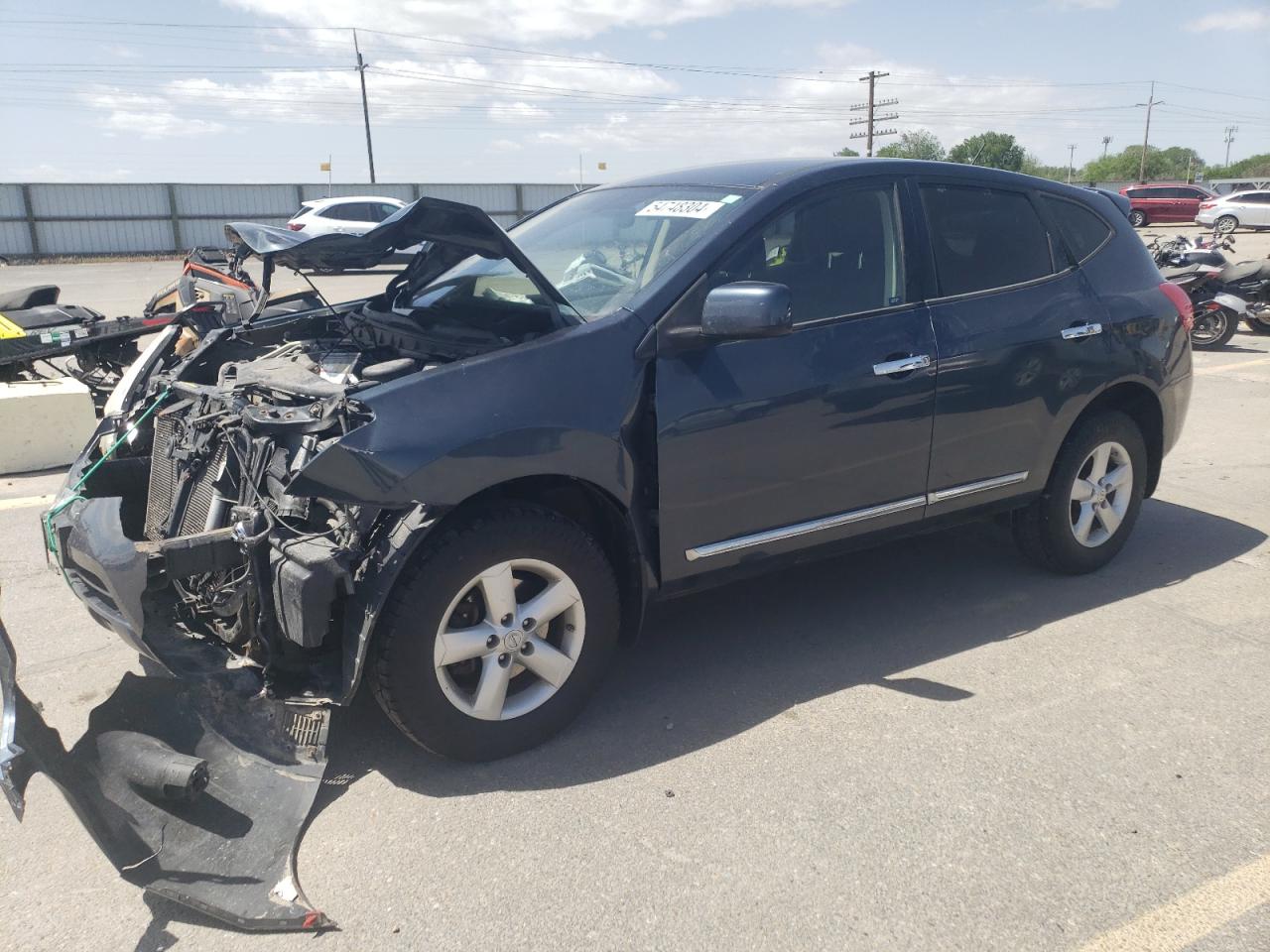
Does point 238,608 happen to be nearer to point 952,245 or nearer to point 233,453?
point 233,453

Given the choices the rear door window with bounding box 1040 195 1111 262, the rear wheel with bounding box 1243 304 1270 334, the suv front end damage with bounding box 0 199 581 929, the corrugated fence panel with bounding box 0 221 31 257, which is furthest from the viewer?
the corrugated fence panel with bounding box 0 221 31 257

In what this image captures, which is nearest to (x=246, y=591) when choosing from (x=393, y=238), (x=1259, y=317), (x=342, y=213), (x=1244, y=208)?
(x=393, y=238)

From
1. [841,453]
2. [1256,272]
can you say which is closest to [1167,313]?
[841,453]

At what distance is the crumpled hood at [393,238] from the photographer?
300 centimetres

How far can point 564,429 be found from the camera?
3.03m

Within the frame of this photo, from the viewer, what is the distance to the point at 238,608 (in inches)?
118

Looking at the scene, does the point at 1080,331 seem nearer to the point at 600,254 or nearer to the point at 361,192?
the point at 600,254

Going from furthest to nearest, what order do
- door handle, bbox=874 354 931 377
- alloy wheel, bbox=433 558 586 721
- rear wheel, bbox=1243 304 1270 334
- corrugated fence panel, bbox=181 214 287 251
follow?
corrugated fence panel, bbox=181 214 287 251
rear wheel, bbox=1243 304 1270 334
door handle, bbox=874 354 931 377
alloy wheel, bbox=433 558 586 721

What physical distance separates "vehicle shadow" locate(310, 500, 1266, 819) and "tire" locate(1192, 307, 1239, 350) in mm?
7323

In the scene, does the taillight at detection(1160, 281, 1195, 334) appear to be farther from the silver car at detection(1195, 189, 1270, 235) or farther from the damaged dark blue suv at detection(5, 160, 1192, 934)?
the silver car at detection(1195, 189, 1270, 235)

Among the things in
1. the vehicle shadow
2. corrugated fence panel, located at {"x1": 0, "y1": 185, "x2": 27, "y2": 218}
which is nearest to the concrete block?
the vehicle shadow

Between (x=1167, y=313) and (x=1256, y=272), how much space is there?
370 inches

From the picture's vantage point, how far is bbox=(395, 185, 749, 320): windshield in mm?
3445

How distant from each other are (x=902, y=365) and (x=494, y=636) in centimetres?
183
